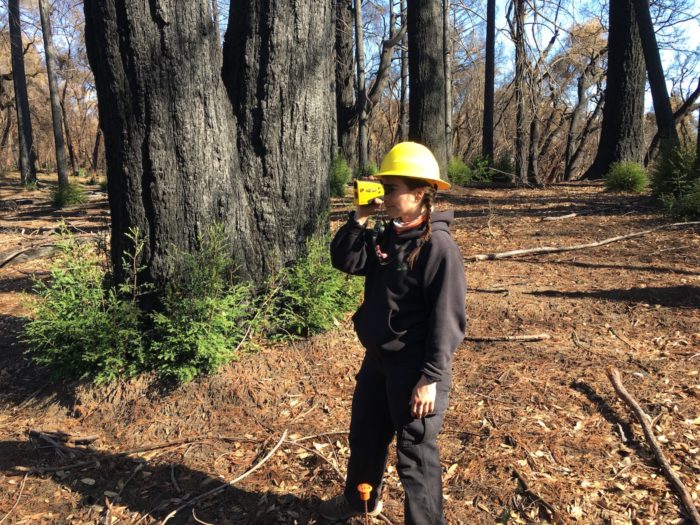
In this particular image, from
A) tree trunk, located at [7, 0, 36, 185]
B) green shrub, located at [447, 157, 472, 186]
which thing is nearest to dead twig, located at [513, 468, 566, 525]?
green shrub, located at [447, 157, 472, 186]

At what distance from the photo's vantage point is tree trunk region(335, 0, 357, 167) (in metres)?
A: 15.9

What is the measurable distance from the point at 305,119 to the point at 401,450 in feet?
9.31

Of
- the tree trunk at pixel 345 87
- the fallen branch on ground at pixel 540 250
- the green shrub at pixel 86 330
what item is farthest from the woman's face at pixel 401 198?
the tree trunk at pixel 345 87

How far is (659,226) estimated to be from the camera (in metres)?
7.21

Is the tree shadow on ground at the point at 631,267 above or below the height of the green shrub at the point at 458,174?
below

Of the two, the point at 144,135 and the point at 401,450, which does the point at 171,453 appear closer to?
the point at 401,450

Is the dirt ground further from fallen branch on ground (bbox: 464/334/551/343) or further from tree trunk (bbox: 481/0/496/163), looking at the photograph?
tree trunk (bbox: 481/0/496/163)

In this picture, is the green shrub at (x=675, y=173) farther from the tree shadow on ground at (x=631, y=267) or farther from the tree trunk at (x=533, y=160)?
the tree trunk at (x=533, y=160)

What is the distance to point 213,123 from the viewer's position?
3820 millimetres

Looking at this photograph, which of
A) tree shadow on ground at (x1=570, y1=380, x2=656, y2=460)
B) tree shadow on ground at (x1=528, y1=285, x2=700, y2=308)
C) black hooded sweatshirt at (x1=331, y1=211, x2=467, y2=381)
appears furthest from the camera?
tree shadow on ground at (x1=528, y1=285, x2=700, y2=308)

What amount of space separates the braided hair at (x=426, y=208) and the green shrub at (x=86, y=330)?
227 centimetres

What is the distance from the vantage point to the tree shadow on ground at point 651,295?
483 centimetres

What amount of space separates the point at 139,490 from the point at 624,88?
42.0 ft

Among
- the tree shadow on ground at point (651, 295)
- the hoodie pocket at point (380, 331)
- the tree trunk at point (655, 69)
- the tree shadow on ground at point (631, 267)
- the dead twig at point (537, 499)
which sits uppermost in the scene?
the tree trunk at point (655, 69)
